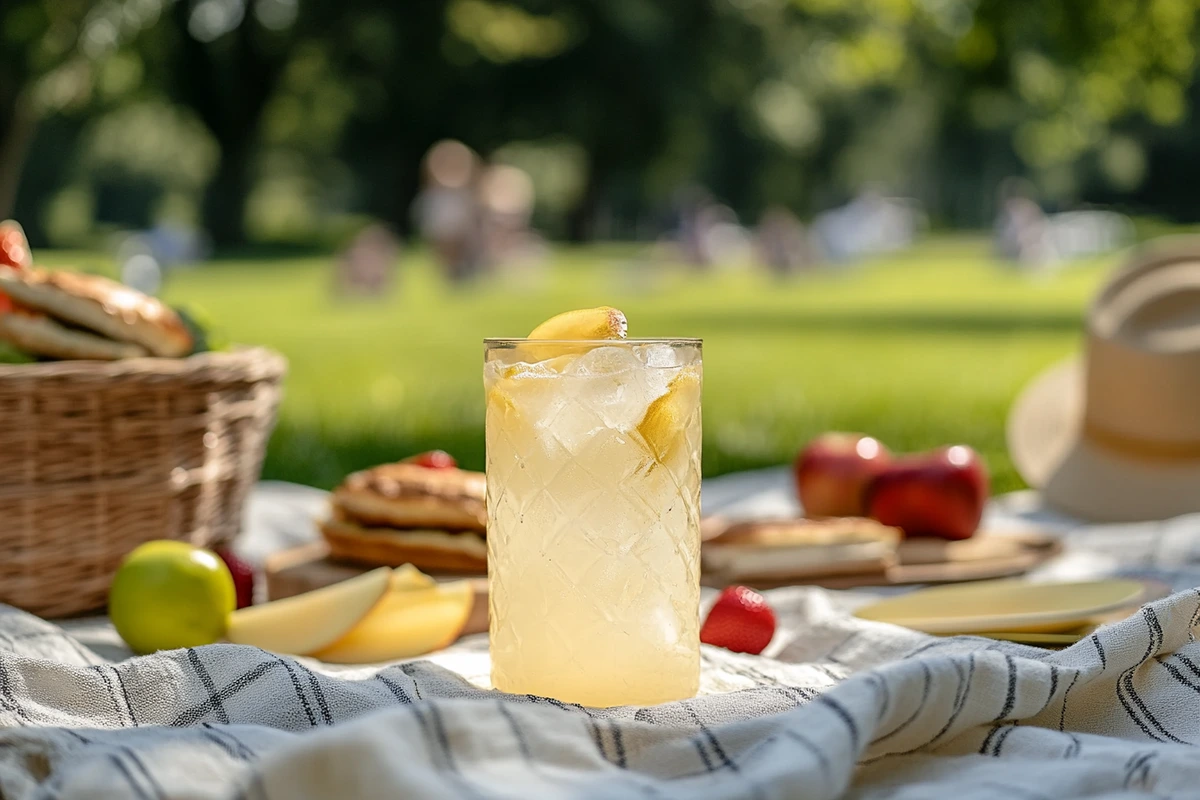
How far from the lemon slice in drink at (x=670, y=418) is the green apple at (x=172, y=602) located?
0.85 metres

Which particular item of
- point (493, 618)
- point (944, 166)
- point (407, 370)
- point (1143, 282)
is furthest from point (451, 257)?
point (944, 166)

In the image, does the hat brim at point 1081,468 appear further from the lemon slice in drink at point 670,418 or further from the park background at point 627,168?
the lemon slice in drink at point 670,418

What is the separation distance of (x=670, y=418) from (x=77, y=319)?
1.36m

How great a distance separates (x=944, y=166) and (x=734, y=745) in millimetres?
55345

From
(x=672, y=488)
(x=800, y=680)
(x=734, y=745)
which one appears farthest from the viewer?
(x=800, y=680)

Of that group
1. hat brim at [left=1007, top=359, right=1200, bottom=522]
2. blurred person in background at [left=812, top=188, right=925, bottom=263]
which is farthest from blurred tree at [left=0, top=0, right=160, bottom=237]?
hat brim at [left=1007, top=359, right=1200, bottom=522]

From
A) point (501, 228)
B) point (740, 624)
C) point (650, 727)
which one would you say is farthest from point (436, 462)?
point (501, 228)

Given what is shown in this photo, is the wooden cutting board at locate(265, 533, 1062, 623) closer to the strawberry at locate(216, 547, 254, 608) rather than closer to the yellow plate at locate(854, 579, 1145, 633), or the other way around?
the strawberry at locate(216, 547, 254, 608)

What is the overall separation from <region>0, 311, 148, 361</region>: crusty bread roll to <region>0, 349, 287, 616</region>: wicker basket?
0.05 metres

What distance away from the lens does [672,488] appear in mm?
1824

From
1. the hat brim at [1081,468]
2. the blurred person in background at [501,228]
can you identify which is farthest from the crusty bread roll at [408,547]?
the blurred person in background at [501,228]

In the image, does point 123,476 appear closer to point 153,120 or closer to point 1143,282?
point 1143,282

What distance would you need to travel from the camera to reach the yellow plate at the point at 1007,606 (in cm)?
209

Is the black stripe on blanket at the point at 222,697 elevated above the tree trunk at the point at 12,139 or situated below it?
below
